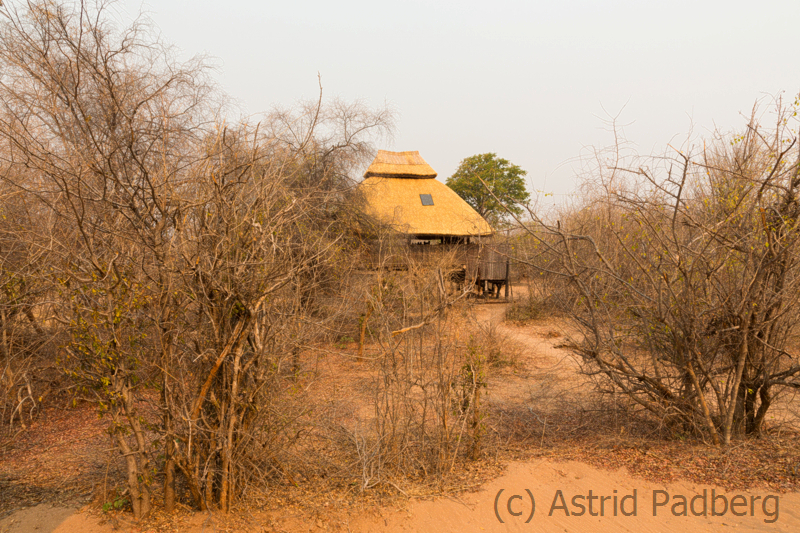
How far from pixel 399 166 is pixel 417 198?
1928mm

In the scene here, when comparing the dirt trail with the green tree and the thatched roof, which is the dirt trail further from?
the green tree

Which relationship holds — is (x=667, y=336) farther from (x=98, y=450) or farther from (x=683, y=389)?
(x=98, y=450)

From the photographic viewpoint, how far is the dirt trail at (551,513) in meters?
3.61

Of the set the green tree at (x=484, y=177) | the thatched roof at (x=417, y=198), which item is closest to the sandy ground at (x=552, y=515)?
the thatched roof at (x=417, y=198)

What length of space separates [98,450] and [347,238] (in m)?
6.50

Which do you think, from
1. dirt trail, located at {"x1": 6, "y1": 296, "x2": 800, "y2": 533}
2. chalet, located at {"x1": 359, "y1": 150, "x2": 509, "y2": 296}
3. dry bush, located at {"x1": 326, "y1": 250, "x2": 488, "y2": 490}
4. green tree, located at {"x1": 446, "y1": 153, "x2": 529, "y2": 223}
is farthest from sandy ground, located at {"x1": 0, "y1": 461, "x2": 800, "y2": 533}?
green tree, located at {"x1": 446, "y1": 153, "x2": 529, "y2": 223}

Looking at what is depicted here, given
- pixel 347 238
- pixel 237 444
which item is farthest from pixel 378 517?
pixel 347 238

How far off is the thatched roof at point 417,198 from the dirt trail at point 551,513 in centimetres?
1178

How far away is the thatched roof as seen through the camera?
17.0 m

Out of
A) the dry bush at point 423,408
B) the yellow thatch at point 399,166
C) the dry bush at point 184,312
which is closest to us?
the dry bush at point 184,312

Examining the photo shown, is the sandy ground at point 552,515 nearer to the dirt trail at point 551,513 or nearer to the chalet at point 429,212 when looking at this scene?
the dirt trail at point 551,513

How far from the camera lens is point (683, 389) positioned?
4.99 metres

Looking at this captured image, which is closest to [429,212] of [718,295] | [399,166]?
[399,166]

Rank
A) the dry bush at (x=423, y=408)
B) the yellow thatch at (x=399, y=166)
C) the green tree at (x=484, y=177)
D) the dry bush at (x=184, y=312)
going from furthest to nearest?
the green tree at (x=484, y=177), the yellow thatch at (x=399, y=166), the dry bush at (x=423, y=408), the dry bush at (x=184, y=312)
